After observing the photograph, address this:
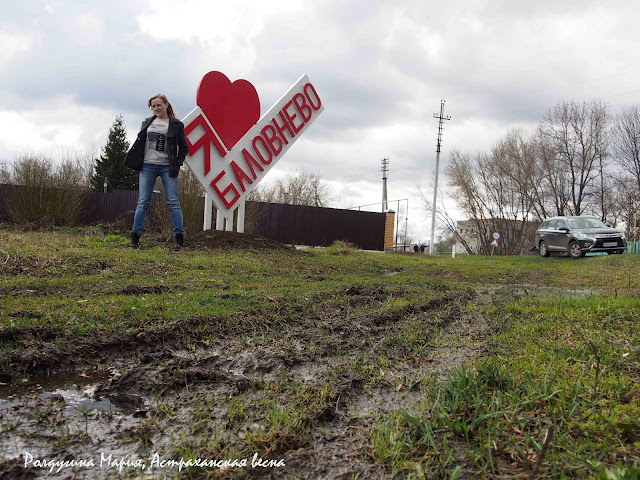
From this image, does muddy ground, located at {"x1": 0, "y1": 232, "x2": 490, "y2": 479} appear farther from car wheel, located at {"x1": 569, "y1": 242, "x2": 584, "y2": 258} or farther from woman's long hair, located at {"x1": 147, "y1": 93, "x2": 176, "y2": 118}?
car wheel, located at {"x1": 569, "y1": 242, "x2": 584, "y2": 258}

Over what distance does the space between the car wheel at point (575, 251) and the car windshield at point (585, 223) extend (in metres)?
0.88

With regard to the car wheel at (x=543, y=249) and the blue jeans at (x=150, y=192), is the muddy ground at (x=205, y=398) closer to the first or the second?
the blue jeans at (x=150, y=192)

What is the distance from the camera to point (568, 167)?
3425 cm

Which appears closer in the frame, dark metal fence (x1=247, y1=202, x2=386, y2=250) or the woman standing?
the woman standing

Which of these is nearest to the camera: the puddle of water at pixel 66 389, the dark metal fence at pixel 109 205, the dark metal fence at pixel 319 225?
the puddle of water at pixel 66 389

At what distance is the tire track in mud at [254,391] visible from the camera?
1427mm

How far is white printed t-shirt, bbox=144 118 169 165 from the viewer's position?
273 inches

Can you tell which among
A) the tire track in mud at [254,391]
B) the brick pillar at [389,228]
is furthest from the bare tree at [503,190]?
the tire track in mud at [254,391]

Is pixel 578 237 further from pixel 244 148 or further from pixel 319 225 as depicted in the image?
pixel 244 148

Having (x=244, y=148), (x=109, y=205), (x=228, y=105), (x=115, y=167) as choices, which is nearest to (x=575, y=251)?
(x=244, y=148)

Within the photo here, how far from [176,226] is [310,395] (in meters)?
5.86

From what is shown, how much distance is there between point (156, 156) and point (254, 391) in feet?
19.4

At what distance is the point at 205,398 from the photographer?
71.2 inches

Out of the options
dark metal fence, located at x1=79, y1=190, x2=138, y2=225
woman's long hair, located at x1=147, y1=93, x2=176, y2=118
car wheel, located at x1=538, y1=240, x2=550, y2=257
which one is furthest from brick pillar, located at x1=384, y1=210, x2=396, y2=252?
woman's long hair, located at x1=147, y1=93, x2=176, y2=118
